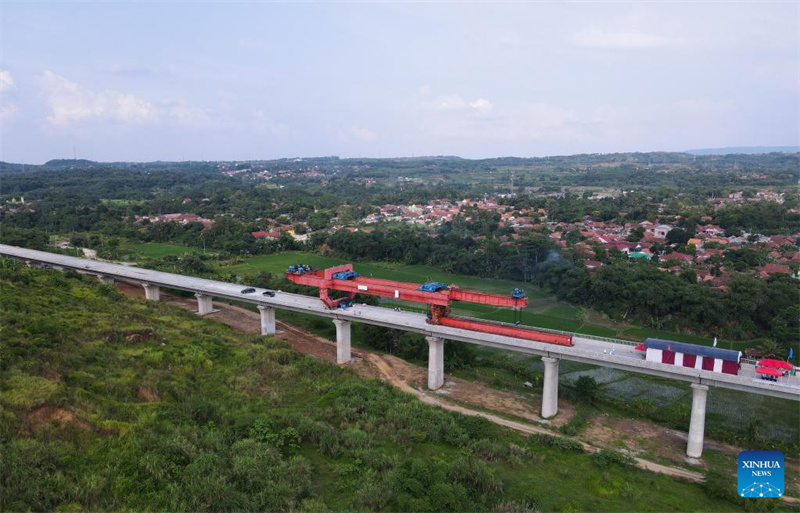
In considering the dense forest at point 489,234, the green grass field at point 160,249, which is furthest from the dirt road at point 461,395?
the green grass field at point 160,249

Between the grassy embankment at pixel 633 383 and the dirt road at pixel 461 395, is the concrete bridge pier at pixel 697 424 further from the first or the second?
the grassy embankment at pixel 633 383

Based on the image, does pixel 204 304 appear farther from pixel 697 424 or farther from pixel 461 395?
pixel 697 424

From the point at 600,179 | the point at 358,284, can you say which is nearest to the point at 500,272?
the point at 358,284

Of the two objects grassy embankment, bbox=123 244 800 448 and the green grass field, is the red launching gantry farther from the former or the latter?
the green grass field

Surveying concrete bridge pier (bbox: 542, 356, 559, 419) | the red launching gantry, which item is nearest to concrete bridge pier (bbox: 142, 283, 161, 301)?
the red launching gantry

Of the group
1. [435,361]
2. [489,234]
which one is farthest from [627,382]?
[489,234]

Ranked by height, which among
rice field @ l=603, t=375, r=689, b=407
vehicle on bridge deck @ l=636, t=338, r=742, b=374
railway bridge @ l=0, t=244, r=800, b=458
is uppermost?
vehicle on bridge deck @ l=636, t=338, r=742, b=374

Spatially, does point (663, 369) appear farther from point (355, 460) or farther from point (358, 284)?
point (358, 284)

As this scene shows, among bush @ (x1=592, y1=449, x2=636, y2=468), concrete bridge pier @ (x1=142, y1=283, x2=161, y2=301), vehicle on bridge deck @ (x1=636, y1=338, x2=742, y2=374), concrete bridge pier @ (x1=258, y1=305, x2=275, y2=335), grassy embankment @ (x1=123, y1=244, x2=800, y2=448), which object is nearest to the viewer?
bush @ (x1=592, y1=449, x2=636, y2=468)
